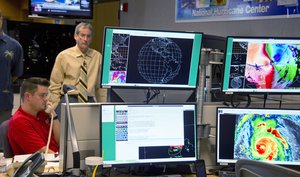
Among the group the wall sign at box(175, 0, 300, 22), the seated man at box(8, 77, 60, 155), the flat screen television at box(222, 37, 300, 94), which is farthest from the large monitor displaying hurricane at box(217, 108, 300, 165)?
the wall sign at box(175, 0, 300, 22)

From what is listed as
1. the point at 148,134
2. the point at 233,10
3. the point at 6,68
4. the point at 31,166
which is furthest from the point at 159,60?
the point at 233,10

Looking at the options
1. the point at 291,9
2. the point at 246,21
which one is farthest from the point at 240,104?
the point at 246,21

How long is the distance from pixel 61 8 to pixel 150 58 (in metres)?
3.00

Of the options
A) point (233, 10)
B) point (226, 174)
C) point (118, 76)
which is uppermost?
point (233, 10)

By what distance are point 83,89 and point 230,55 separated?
5.92 feet

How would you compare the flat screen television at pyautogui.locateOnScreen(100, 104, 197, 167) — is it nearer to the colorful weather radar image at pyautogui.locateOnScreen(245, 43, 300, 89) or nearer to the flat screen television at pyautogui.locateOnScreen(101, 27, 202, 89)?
the flat screen television at pyautogui.locateOnScreen(101, 27, 202, 89)

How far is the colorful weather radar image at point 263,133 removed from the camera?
6.91ft

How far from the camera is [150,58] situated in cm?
204

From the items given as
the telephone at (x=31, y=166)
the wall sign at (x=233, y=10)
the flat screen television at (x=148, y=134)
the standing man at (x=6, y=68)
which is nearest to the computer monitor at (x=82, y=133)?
the flat screen television at (x=148, y=134)

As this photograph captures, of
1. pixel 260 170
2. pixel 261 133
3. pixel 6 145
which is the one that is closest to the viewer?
pixel 260 170

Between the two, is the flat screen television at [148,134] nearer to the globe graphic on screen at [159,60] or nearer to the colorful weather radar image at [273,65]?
the globe graphic on screen at [159,60]

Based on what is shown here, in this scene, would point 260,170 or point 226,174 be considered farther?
point 226,174

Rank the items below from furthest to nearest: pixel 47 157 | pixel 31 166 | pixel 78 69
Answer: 1. pixel 78 69
2. pixel 47 157
3. pixel 31 166

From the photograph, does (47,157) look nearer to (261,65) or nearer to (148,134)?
(148,134)
